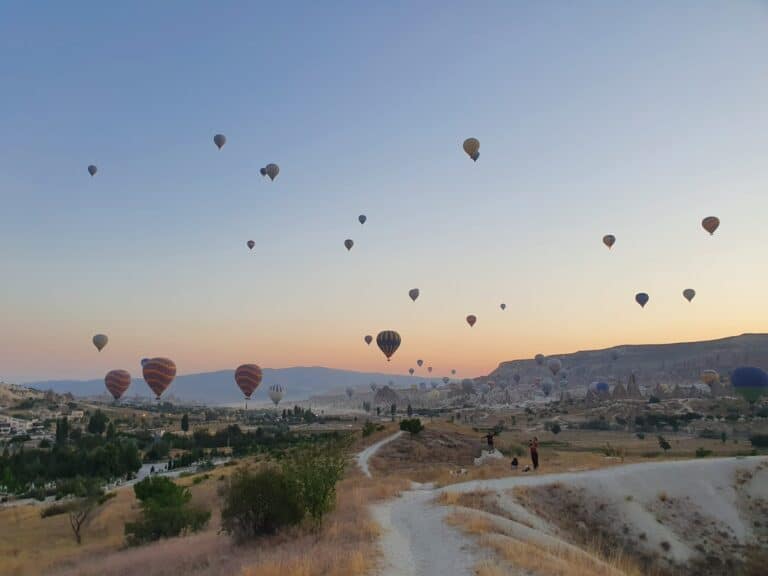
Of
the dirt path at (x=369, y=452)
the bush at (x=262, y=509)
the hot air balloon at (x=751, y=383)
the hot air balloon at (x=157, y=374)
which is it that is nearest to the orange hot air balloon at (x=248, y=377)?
the hot air balloon at (x=157, y=374)

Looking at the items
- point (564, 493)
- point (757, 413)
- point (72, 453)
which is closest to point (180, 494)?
point (564, 493)

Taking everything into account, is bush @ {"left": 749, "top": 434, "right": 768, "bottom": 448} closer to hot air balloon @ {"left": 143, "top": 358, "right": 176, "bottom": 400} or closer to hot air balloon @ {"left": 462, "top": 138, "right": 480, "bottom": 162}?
hot air balloon @ {"left": 462, "top": 138, "right": 480, "bottom": 162}

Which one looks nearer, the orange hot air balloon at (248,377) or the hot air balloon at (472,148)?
the hot air balloon at (472,148)

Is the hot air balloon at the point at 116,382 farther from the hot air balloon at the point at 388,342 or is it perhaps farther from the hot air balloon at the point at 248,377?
the hot air balloon at the point at 388,342

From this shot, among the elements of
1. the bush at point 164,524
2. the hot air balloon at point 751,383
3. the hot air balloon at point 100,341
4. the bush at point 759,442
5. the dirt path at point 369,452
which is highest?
the hot air balloon at point 100,341

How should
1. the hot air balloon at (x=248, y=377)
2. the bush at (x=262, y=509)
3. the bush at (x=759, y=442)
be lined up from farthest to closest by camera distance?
the hot air balloon at (x=248, y=377) → the bush at (x=759, y=442) → the bush at (x=262, y=509)

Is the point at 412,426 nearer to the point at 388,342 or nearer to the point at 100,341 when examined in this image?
the point at 388,342
